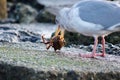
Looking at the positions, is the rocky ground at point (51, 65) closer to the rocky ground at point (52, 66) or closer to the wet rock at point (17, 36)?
the rocky ground at point (52, 66)

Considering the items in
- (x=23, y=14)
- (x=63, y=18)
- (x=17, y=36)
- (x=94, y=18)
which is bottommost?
(x=23, y=14)

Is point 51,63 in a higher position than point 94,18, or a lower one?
lower

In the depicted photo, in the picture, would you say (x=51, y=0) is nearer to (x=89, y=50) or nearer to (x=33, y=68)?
(x=89, y=50)

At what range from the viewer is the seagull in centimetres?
591

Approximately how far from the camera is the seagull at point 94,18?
19.4 ft

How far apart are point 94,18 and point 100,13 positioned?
10 centimetres

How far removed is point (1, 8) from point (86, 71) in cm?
1008

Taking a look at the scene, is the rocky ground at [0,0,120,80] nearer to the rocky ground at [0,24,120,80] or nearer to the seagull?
the rocky ground at [0,24,120,80]

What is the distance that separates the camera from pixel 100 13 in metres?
6.04

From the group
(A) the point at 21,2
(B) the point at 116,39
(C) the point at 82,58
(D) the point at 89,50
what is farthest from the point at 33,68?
(A) the point at 21,2

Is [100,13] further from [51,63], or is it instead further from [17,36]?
[17,36]

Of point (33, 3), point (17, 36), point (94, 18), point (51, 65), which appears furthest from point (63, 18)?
point (33, 3)

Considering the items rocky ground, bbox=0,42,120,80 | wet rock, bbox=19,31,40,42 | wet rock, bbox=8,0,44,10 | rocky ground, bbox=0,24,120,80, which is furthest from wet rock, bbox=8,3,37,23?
rocky ground, bbox=0,42,120,80

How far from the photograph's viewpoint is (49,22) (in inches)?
603
